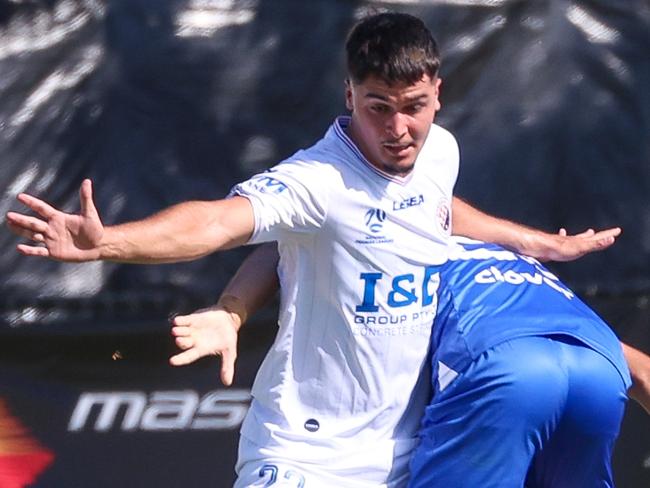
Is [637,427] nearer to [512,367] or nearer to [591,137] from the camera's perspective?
[591,137]

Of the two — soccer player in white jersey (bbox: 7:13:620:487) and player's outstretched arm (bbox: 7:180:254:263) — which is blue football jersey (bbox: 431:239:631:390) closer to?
soccer player in white jersey (bbox: 7:13:620:487)

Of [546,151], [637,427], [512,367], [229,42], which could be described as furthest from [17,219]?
[637,427]

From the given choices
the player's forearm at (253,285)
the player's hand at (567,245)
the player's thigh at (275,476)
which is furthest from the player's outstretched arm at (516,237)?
the player's thigh at (275,476)

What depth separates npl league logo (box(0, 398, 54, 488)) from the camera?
4609mm

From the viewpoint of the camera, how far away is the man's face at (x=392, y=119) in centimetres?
354

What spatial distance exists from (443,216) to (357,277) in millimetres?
318

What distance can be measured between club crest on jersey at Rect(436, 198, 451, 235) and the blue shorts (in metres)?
0.34

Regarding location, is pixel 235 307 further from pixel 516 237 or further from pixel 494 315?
pixel 516 237

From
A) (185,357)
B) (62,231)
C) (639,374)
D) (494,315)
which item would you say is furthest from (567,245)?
(62,231)

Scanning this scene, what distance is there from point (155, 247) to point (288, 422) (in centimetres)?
67

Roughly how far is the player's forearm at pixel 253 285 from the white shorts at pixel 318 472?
337 mm

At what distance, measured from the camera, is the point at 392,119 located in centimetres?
354

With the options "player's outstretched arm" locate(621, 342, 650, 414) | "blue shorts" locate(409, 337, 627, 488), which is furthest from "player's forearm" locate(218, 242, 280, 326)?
"player's outstretched arm" locate(621, 342, 650, 414)

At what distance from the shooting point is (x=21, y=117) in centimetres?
454
